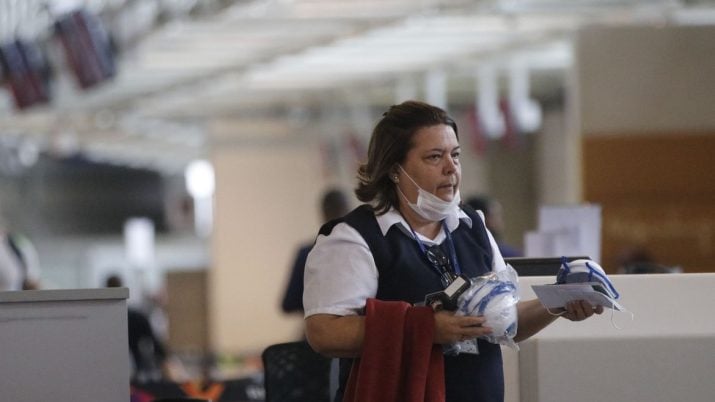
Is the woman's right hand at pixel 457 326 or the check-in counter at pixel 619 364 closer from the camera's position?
the woman's right hand at pixel 457 326

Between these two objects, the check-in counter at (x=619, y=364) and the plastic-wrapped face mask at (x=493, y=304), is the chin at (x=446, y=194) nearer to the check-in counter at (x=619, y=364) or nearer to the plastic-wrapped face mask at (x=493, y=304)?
the plastic-wrapped face mask at (x=493, y=304)

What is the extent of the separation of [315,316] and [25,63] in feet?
36.8

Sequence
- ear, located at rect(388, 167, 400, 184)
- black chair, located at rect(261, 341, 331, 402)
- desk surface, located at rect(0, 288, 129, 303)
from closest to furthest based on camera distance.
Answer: ear, located at rect(388, 167, 400, 184) < desk surface, located at rect(0, 288, 129, 303) < black chair, located at rect(261, 341, 331, 402)

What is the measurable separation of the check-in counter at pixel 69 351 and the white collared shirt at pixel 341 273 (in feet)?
1.84

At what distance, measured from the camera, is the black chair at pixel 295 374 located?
14.8ft

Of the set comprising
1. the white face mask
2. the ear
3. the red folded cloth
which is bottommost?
the red folded cloth

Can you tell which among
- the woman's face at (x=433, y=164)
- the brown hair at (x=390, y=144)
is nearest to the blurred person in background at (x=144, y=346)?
the brown hair at (x=390, y=144)

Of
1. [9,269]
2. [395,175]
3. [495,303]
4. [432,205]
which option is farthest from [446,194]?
[9,269]

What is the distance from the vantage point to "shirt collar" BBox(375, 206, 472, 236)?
364cm

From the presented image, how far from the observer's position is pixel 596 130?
36.7ft

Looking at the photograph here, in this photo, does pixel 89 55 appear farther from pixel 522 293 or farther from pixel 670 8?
pixel 522 293

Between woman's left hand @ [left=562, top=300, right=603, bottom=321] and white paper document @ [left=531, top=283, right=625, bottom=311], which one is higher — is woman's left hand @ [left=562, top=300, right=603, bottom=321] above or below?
below

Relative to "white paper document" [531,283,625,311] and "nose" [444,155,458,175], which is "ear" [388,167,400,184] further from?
"white paper document" [531,283,625,311]

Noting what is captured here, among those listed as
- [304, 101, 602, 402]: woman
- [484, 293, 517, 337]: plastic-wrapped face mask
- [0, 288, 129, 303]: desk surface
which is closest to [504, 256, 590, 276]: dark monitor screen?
[304, 101, 602, 402]: woman
